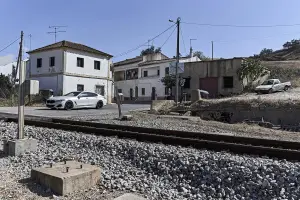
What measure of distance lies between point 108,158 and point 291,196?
12.3 ft

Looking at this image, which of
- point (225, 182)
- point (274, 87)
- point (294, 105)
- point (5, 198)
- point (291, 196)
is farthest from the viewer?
point (274, 87)

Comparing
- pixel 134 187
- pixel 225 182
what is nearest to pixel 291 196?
pixel 225 182

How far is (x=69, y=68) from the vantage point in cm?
3669

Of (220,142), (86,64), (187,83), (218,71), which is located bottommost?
(220,142)

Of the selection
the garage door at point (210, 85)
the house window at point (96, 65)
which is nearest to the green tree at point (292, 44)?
the garage door at point (210, 85)

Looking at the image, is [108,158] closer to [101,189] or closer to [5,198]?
[101,189]

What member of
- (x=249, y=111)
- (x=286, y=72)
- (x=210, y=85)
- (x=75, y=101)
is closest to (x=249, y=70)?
(x=210, y=85)

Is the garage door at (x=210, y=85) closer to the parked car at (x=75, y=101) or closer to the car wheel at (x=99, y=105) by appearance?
the car wheel at (x=99, y=105)

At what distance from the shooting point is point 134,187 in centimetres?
518

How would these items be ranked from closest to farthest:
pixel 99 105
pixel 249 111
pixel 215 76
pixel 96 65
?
pixel 249 111
pixel 99 105
pixel 215 76
pixel 96 65

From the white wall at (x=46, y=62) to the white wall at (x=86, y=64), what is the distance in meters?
0.91

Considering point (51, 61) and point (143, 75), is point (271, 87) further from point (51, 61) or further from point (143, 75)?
point (143, 75)

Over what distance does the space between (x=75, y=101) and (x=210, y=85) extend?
19.5 m

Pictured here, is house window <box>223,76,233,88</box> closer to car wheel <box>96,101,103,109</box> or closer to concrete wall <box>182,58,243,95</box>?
concrete wall <box>182,58,243,95</box>
